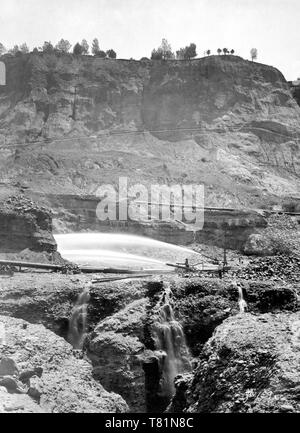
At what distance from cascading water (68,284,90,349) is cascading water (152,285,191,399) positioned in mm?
3422

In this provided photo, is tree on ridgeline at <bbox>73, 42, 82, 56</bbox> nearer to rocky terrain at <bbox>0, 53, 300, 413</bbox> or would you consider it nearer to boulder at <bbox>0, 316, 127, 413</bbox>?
rocky terrain at <bbox>0, 53, 300, 413</bbox>

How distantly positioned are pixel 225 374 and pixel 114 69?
86.1m

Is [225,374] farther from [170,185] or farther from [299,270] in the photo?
[170,185]

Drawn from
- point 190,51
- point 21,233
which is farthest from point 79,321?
point 190,51

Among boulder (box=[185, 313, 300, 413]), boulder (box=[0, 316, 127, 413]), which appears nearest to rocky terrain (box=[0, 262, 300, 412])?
boulder (box=[185, 313, 300, 413])

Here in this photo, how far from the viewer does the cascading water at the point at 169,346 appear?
25.5 metres

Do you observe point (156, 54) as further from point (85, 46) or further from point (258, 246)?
point (258, 246)

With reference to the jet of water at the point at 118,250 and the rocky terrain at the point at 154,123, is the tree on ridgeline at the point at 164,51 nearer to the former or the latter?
the rocky terrain at the point at 154,123

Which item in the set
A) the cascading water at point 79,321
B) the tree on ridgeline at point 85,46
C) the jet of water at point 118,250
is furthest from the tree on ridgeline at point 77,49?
the cascading water at point 79,321

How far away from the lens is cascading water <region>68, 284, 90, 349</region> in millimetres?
27386

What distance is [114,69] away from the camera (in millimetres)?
100375

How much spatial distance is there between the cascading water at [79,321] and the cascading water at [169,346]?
3.42 meters

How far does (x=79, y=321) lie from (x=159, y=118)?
70824 millimetres
